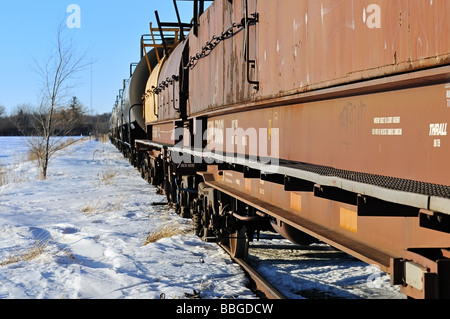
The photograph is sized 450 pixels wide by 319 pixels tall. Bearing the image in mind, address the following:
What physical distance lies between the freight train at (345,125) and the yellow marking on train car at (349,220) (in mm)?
13

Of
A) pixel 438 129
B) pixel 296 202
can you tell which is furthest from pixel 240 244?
pixel 438 129

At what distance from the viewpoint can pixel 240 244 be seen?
22.5ft

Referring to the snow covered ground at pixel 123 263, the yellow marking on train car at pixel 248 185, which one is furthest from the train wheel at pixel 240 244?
the yellow marking on train car at pixel 248 185

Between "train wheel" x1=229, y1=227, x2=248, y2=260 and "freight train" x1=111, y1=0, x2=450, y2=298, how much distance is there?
2 centimetres

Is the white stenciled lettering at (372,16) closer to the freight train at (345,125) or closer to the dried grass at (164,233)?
the freight train at (345,125)

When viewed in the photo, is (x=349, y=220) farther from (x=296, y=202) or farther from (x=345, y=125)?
(x=296, y=202)

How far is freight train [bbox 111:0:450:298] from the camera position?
2.48 meters

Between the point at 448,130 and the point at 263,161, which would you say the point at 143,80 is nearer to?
the point at 263,161

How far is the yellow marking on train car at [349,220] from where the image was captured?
3385 millimetres

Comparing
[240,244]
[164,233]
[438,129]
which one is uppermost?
[438,129]

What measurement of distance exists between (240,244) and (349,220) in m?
3.57

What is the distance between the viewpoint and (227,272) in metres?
6.37

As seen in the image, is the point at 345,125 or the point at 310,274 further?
the point at 310,274

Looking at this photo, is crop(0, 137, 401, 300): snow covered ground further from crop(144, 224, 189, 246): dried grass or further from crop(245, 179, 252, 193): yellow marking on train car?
crop(245, 179, 252, 193): yellow marking on train car
